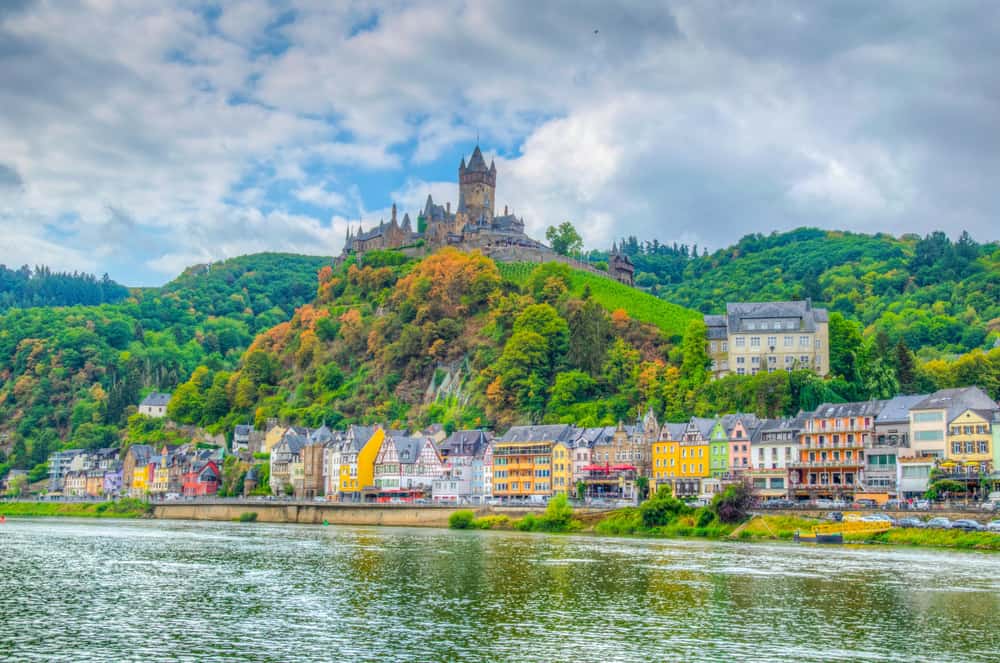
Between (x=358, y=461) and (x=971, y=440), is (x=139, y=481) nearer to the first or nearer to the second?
(x=358, y=461)

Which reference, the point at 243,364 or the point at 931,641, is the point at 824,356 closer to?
the point at 931,641

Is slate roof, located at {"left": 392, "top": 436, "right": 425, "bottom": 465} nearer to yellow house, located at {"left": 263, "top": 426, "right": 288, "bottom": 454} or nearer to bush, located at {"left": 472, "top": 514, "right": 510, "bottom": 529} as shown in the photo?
bush, located at {"left": 472, "top": 514, "right": 510, "bottom": 529}

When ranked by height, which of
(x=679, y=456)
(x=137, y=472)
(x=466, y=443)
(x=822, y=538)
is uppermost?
(x=466, y=443)

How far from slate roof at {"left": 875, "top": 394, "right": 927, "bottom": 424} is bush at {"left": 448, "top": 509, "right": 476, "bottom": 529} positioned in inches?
1458

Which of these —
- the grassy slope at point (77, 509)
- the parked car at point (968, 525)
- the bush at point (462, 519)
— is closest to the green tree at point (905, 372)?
the parked car at point (968, 525)

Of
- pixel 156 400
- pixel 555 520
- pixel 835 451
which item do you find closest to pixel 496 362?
pixel 555 520

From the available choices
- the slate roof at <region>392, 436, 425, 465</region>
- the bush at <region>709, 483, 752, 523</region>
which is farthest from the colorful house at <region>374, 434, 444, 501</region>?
the bush at <region>709, 483, 752, 523</region>

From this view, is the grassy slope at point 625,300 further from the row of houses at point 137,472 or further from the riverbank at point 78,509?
the riverbank at point 78,509

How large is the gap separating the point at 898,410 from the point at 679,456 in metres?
21.2

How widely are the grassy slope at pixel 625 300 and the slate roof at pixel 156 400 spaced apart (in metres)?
62.2

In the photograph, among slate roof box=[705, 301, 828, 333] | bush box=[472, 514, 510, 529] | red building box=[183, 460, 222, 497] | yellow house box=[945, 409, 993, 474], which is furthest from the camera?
red building box=[183, 460, 222, 497]

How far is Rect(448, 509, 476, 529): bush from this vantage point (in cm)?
9938

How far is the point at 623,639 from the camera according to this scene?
34500 millimetres

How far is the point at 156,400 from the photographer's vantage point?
184 meters
